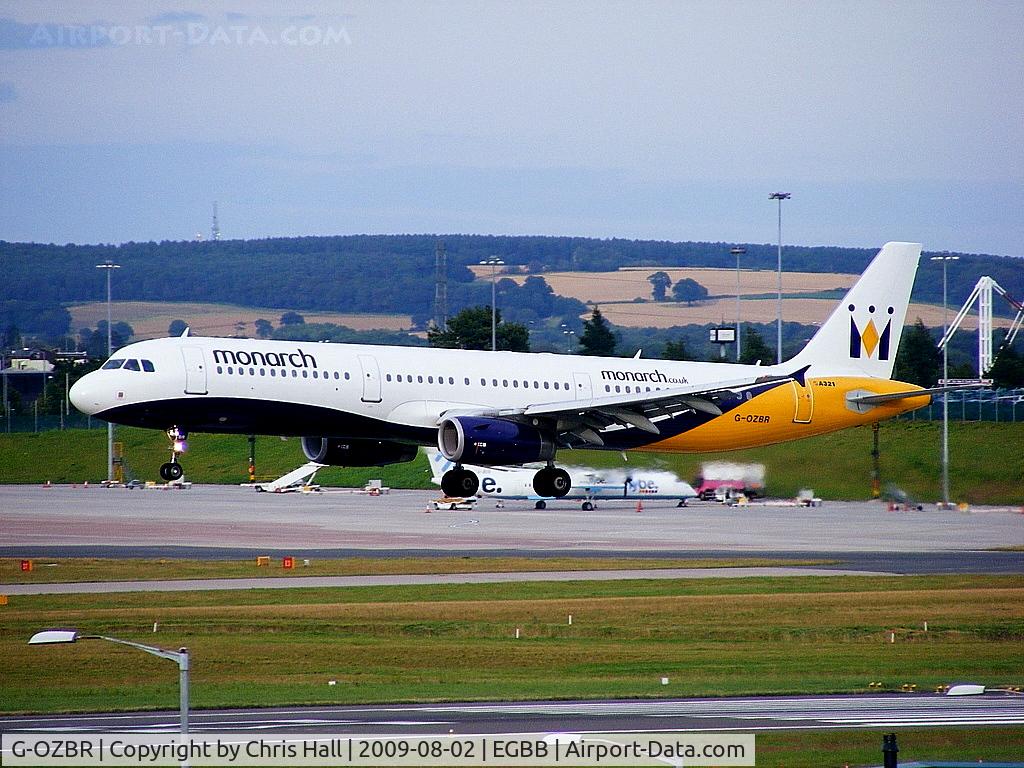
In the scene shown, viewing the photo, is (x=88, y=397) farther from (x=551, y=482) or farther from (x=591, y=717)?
(x=591, y=717)

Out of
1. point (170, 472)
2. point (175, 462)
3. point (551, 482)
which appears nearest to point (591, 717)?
point (170, 472)

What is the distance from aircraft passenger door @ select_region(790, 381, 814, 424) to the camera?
5906cm

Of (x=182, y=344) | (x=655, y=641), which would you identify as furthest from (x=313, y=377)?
(x=655, y=641)

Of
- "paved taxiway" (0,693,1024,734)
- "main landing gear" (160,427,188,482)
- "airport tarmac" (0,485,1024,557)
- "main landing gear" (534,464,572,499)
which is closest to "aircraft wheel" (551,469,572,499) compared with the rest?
"main landing gear" (534,464,572,499)

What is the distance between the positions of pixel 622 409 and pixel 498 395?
4483 mm

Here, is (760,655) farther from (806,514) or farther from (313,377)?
(806,514)

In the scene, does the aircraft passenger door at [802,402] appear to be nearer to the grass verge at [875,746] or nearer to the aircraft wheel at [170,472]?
the aircraft wheel at [170,472]

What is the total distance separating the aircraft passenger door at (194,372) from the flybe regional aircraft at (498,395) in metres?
0.05

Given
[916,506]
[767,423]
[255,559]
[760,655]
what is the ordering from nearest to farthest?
[760,655] → [255,559] → [767,423] → [916,506]

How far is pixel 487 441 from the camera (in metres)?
51.0

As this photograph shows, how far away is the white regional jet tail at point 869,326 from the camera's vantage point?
60.0 m

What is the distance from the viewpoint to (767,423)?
193 feet

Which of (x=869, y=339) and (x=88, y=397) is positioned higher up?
(x=869, y=339)

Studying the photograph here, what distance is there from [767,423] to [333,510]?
96.3ft
